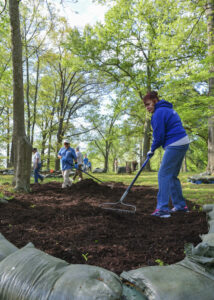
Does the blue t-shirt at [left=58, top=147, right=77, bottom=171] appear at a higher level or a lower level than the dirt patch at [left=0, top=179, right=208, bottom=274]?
higher

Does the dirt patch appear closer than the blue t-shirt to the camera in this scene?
Yes

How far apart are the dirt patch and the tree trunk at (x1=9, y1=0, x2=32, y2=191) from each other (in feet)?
7.56

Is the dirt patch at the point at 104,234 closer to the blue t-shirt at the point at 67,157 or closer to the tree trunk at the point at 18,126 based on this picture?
the tree trunk at the point at 18,126

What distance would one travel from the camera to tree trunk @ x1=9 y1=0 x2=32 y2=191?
576cm

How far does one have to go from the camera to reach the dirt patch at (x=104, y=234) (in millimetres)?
1806

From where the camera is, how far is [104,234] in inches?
93.7

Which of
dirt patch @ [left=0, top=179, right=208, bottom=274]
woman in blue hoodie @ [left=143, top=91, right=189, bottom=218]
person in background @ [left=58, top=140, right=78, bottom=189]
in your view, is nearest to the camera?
dirt patch @ [left=0, top=179, right=208, bottom=274]

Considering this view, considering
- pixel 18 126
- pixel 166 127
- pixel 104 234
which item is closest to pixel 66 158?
pixel 18 126

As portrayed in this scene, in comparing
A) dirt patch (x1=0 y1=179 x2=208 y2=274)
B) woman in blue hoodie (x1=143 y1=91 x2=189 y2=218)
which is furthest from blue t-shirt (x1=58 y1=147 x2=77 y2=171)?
woman in blue hoodie (x1=143 y1=91 x2=189 y2=218)

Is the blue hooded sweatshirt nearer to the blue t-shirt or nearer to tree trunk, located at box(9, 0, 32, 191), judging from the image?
tree trunk, located at box(9, 0, 32, 191)

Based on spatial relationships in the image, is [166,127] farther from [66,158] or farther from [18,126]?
[18,126]

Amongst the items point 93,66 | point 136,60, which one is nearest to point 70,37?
point 93,66

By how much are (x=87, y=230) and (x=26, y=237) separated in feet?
2.12

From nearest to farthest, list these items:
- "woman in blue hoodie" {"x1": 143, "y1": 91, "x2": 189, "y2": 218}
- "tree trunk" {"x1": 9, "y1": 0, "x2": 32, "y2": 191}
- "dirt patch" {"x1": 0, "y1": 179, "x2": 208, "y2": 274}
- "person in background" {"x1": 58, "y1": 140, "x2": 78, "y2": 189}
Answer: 1. "dirt patch" {"x1": 0, "y1": 179, "x2": 208, "y2": 274}
2. "woman in blue hoodie" {"x1": 143, "y1": 91, "x2": 189, "y2": 218}
3. "tree trunk" {"x1": 9, "y1": 0, "x2": 32, "y2": 191}
4. "person in background" {"x1": 58, "y1": 140, "x2": 78, "y2": 189}
